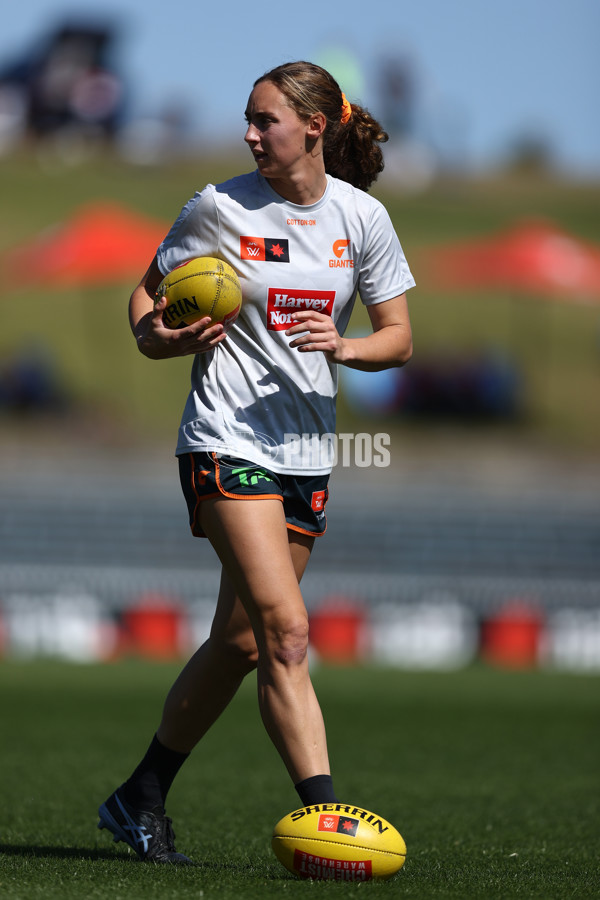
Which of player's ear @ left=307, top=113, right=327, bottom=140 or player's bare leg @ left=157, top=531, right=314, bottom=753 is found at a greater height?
player's ear @ left=307, top=113, right=327, bottom=140

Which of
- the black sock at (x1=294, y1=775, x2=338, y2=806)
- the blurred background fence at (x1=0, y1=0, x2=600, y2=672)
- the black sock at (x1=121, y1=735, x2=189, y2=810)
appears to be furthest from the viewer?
the blurred background fence at (x1=0, y1=0, x2=600, y2=672)

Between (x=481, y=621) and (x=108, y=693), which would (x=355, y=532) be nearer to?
(x=481, y=621)

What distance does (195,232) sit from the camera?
3756mm

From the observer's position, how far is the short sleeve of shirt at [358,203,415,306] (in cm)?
386

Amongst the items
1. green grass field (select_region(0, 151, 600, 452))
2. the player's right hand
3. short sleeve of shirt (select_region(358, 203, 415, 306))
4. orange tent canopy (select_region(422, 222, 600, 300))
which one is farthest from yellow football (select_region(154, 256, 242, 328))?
green grass field (select_region(0, 151, 600, 452))

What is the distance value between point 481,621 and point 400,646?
1.02 metres

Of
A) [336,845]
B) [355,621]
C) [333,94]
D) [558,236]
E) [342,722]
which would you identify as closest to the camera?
[336,845]

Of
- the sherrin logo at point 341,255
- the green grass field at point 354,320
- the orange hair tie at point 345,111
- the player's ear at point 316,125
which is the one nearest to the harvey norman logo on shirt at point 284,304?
the sherrin logo at point 341,255

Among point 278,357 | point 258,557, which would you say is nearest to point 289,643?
point 258,557

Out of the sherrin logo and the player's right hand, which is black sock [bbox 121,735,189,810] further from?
the sherrin logo

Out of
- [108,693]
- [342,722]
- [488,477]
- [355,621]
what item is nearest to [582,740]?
[342,722]

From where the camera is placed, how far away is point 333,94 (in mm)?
3793

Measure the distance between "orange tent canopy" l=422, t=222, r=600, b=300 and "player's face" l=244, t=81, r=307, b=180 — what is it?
47.1 ft

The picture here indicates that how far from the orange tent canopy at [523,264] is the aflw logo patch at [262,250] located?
14411 millimetres
